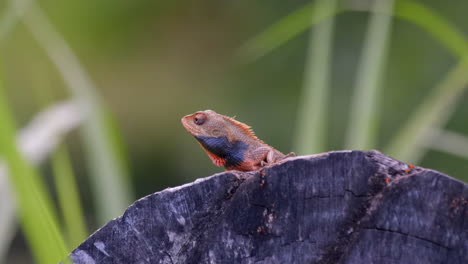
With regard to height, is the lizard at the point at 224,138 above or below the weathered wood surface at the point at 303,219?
above

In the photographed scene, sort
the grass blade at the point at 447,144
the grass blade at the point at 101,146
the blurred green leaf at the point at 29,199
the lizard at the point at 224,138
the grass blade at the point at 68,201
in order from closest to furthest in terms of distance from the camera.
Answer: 1. the blurred green leaf at the point at 29,199
2. the grass blade at the point at 68,201
3. the grass blade at the point at 101,146
4. the lizard at the point at 224,138
5. the grass blade at the point at 447,144

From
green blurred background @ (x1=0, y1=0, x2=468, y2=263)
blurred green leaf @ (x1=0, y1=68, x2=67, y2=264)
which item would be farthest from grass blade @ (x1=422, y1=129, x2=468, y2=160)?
green blurred background @ (x1=0, y1=0, x2=468, y2=263)

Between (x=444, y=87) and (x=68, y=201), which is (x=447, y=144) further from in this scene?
(x=68, y=201)

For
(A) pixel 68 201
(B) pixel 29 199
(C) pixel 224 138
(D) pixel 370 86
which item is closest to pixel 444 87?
(D) pixel 370 86

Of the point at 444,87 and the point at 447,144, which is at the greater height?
the point at 444,87

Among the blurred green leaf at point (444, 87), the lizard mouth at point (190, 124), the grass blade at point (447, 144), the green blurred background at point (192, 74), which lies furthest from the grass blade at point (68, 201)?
the green blurred background at point (192, 74)

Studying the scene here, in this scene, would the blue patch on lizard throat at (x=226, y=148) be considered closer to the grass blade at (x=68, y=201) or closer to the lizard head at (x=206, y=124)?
the lizard head at (x=206, y=124)
